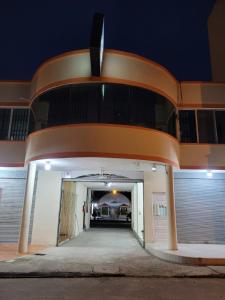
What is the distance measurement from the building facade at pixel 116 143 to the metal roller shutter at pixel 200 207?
0.14ft

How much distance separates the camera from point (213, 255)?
864 centimetres

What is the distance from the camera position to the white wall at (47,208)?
456 inches

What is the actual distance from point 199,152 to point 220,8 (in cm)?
879

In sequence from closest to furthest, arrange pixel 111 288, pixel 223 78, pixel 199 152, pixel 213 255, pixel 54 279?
pixel 111 288, pixel 54 279, pixel 213 255, pixel 199 152, pixel 223 78

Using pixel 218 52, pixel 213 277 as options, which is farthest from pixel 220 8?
pixel 213 277

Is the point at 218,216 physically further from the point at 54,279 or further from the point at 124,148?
the point at 54,279

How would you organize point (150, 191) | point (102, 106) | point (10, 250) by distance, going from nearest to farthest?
point (102, 106) < point (10, 250) < point (150, 191)

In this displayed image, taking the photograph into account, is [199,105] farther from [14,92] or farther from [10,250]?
[10,250]

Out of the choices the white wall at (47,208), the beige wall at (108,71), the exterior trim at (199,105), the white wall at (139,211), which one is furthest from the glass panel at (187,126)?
the white wall at (47,208)

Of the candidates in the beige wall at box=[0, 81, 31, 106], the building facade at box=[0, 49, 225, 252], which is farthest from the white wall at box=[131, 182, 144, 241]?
the beige wall at box=[0, 81, 31, 106]

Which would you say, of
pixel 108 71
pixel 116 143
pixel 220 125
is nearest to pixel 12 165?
pixel 116 143

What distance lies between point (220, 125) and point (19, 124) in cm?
921

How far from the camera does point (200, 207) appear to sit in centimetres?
1186

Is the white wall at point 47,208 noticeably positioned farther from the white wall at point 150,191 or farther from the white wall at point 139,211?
the white wall at point 139,211
